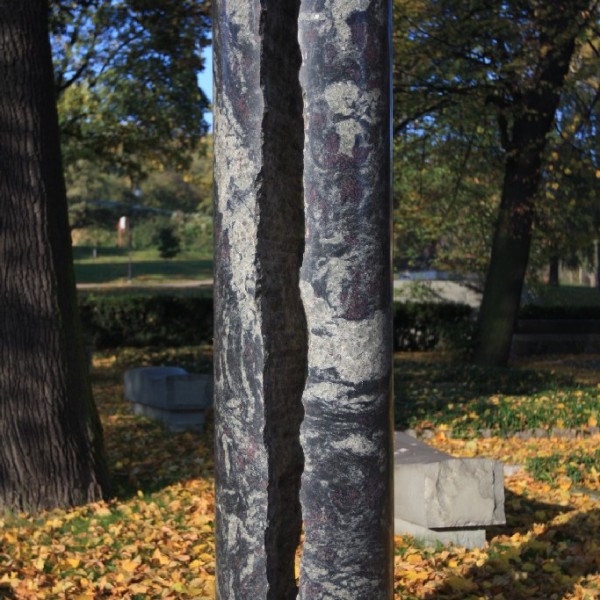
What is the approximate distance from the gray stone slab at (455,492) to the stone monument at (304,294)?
2639 mm

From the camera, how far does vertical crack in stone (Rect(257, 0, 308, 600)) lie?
3000 mm

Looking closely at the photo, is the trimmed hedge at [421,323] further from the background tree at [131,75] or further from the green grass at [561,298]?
the background tree at [131,75]

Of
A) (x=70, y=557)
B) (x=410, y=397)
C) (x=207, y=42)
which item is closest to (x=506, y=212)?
(x=410, y=397)

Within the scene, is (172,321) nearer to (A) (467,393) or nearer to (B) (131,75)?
(B) (131,75)

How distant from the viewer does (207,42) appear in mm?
16344

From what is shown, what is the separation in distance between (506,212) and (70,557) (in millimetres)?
10540

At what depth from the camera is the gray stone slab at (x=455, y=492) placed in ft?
18.5

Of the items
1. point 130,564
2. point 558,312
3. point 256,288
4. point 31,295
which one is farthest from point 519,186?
point 256,288

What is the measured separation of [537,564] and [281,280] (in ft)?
10.1

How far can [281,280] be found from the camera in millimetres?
3078

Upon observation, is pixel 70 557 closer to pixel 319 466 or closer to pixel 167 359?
pixel 319 466

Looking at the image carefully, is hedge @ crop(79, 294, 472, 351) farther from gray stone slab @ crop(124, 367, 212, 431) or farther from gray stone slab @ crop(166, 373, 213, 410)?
gray stone slab @ crop(166, 373, 213, 410)

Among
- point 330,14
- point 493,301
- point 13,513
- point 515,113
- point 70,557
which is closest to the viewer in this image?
point 330,14

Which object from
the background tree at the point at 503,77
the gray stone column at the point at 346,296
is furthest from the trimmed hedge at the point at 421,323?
the gray stone column at the point at 346,296
